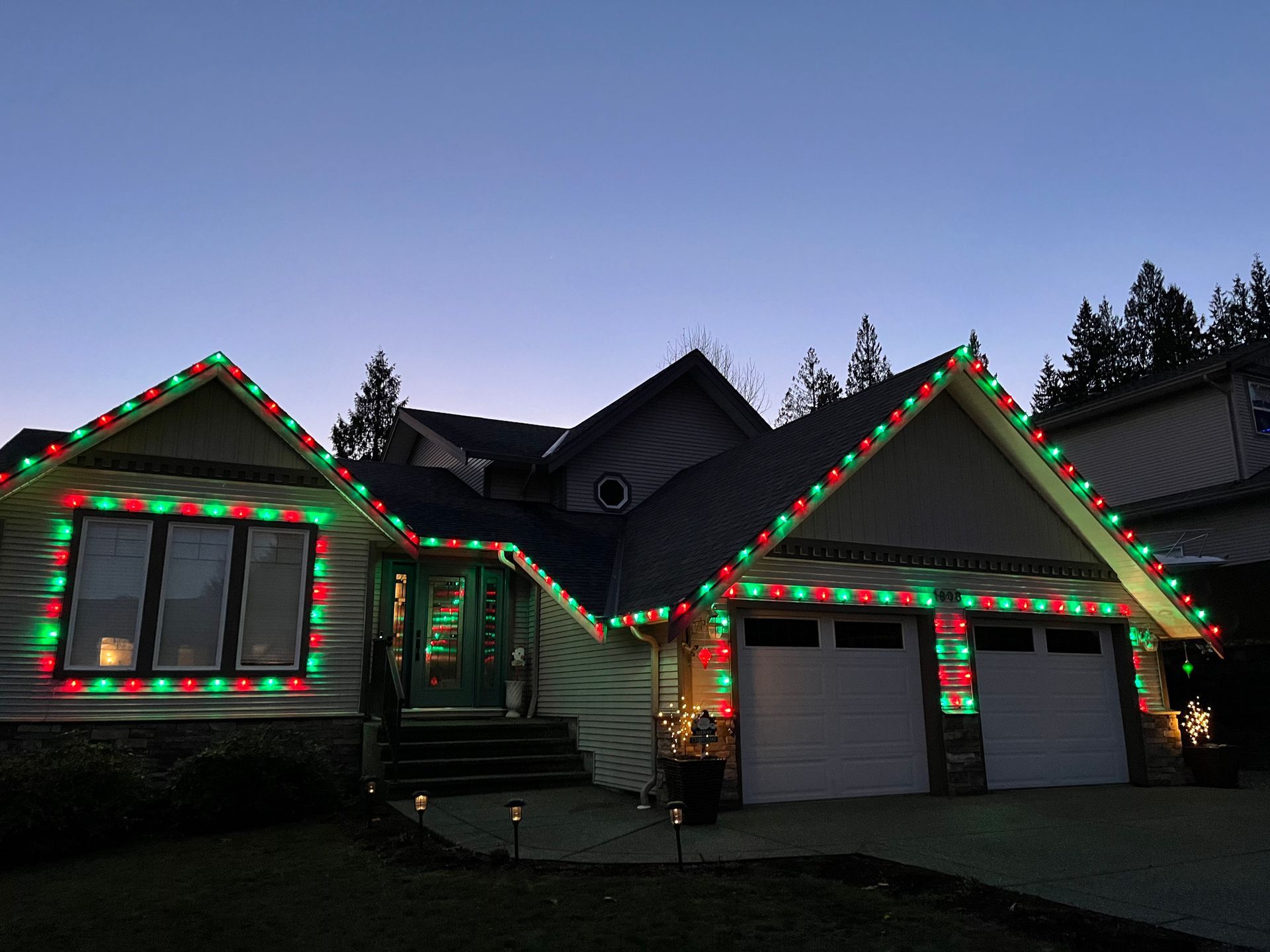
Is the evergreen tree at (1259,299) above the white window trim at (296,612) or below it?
above

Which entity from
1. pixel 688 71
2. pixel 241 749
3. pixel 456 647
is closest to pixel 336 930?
pixel 241 749

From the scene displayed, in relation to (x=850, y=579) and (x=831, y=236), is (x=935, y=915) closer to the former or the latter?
(x=850, y=579)

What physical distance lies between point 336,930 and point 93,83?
1237cm

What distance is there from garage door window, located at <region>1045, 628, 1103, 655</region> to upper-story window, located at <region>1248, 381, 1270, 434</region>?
34.1 ft

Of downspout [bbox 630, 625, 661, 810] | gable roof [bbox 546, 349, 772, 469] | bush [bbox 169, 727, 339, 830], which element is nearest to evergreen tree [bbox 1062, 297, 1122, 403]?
gable roof [bbox 546, 349, 772, 469]

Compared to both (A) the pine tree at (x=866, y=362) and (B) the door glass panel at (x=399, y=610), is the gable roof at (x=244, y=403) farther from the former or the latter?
(A) the pine tree at (x=866, y=362)

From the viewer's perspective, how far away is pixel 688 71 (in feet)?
49.4

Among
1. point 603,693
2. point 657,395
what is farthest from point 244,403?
point 657,395

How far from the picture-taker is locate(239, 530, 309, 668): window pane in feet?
37.9

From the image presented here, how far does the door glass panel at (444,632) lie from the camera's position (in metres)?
14.0

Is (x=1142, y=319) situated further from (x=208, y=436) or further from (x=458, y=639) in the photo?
(x=208, y=436)

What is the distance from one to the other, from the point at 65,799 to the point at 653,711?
5819 mm

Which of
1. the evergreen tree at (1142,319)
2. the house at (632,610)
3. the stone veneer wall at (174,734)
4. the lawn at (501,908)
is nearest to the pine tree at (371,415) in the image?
the house at (632,610)

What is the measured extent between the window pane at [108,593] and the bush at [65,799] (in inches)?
66.8
